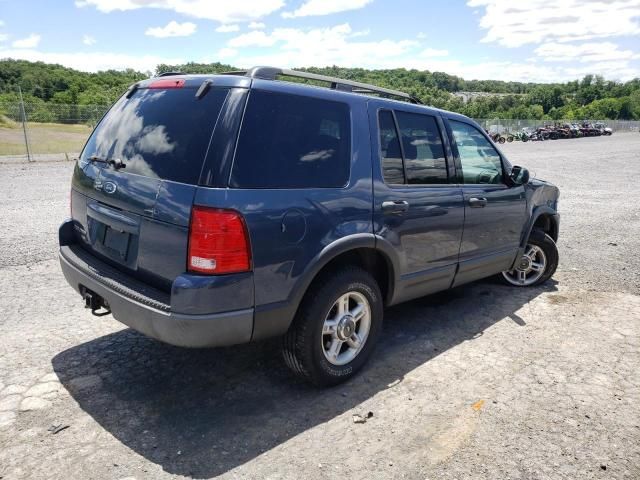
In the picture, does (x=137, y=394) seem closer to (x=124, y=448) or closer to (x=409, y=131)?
(x=124, y=448)

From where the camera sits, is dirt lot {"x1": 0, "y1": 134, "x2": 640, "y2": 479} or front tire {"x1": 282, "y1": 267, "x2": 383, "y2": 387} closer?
dirt lot {"x1": 0, "y1": 134, "x2": 640, "y2": 479}

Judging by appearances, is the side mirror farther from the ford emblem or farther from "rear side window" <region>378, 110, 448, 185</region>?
the ford emblem

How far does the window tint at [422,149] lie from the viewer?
3.81 meters

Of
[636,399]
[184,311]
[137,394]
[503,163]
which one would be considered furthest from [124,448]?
[503,163]

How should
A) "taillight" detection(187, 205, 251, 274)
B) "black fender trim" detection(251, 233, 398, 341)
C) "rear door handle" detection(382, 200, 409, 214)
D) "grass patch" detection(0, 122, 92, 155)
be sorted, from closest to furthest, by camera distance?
"taillight" detection(187, 205, 251, 274) < "black fender trim" detection(251, 233, 398, 341) < "rear door handle" detection(382, 200, 409, 214) < "grass patch" detection(0, 122, 92, 155)

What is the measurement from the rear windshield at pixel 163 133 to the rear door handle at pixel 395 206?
1319 millimetres

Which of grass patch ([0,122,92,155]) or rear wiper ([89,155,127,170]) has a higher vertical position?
rear wiper ([89,155,127,170])

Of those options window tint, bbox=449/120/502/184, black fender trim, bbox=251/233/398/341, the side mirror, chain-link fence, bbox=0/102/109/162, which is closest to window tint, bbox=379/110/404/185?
black fender trim, bbox=251/233/398/341

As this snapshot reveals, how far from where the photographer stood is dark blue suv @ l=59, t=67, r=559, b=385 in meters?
2.70

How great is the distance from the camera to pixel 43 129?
65.8 feet

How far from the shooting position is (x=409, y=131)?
3.88 meters

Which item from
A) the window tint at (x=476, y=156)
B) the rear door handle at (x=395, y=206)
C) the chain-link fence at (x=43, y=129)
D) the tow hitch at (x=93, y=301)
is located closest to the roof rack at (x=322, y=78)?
the window tint at (x=476, y=156)

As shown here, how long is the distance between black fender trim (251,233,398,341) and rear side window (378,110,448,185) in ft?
2.24

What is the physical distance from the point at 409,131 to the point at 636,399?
245 centimetres
